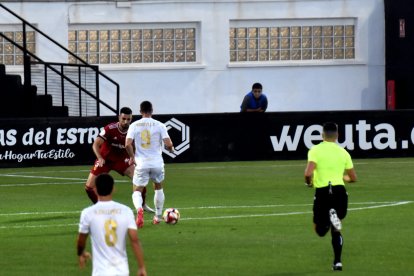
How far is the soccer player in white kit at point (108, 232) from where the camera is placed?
39.9ft

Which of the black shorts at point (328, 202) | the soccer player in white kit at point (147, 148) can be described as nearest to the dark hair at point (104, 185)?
the black shorts at point (328, 202)

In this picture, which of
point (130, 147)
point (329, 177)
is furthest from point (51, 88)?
point (329, 177)

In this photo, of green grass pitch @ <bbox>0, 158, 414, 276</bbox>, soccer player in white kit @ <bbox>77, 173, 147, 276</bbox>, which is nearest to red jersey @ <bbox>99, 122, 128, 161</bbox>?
green grass pitch @ <bbox>0, 158, 414, 276</bbox>

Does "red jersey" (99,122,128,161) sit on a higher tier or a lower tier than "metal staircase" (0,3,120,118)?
lower

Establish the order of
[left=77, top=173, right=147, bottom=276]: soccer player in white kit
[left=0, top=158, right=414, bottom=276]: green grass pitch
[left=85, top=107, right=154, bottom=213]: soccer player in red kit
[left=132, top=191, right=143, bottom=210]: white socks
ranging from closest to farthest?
[left=77, top=173, right=147, bottom=276]: soccer player in white kit → [left=0, top=158, right=414, bottom=276]: green grass pitch → [left=132, top=191, right=143, bottom=210]: white socks → [left=85, top=107, right=154, bottom=213]: soccer player in red kit

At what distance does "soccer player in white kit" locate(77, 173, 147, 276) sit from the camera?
1216cm

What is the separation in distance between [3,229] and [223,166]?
47.2 feet

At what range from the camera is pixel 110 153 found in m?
24.3

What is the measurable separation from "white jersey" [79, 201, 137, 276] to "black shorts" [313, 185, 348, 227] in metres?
5.18

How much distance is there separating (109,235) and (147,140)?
32.4ft

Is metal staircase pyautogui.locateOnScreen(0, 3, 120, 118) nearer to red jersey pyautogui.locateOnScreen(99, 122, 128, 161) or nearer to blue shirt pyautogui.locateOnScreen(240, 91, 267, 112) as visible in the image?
blue shirt pyautogui.locateOnScreen(240, 91, 267, 112)

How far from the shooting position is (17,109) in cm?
3831

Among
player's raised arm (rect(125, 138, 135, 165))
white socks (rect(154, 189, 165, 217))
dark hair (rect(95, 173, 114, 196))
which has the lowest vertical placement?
white socks (rect(154, 189, 165, 217))

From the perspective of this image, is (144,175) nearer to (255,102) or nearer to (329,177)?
(329,177)
